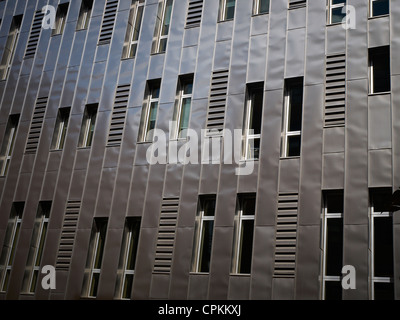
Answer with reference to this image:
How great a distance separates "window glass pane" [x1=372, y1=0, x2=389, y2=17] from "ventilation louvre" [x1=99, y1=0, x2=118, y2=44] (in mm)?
7905

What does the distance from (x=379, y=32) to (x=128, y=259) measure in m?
8.50

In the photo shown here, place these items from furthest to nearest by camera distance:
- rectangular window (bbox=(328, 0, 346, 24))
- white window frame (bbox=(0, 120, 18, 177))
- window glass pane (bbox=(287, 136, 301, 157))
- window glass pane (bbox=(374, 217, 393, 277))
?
white window frame (bbox=(0, 120, 18, 177))
rectangular window (bbox=(328, 0, 346, 24))
window glass pane (bbox=(287, 136, 301, 157))
window glass pane (bbox=(374, 217, 393, 277))

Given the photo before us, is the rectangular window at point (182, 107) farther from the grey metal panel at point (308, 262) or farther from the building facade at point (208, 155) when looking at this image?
the grey metal panel at point (308, 262)

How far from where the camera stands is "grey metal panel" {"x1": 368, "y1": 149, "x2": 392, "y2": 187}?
1139 cm

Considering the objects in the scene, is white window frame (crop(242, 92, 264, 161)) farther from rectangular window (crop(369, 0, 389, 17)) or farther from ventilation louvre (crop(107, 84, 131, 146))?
ventilation louvre (crop(107, 84, 131, 146))

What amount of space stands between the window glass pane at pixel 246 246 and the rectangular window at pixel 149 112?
376cm

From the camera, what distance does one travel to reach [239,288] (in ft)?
39.2

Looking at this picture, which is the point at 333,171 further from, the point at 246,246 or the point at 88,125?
the point at 88,125

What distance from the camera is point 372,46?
41.3 ft

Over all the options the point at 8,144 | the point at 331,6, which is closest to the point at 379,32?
the point at 331,6

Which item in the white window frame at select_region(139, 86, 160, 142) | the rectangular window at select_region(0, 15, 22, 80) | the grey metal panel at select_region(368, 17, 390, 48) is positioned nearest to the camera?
the grey metal panel at select_region(368, 17, 390, 48)

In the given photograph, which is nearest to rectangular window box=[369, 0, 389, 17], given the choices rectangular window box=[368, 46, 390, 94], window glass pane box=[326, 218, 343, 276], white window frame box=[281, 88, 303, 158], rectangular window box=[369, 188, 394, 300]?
rectangular window box=[368, 46, 390, 94]

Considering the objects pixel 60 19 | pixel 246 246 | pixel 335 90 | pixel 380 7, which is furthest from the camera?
pixel 60 19
